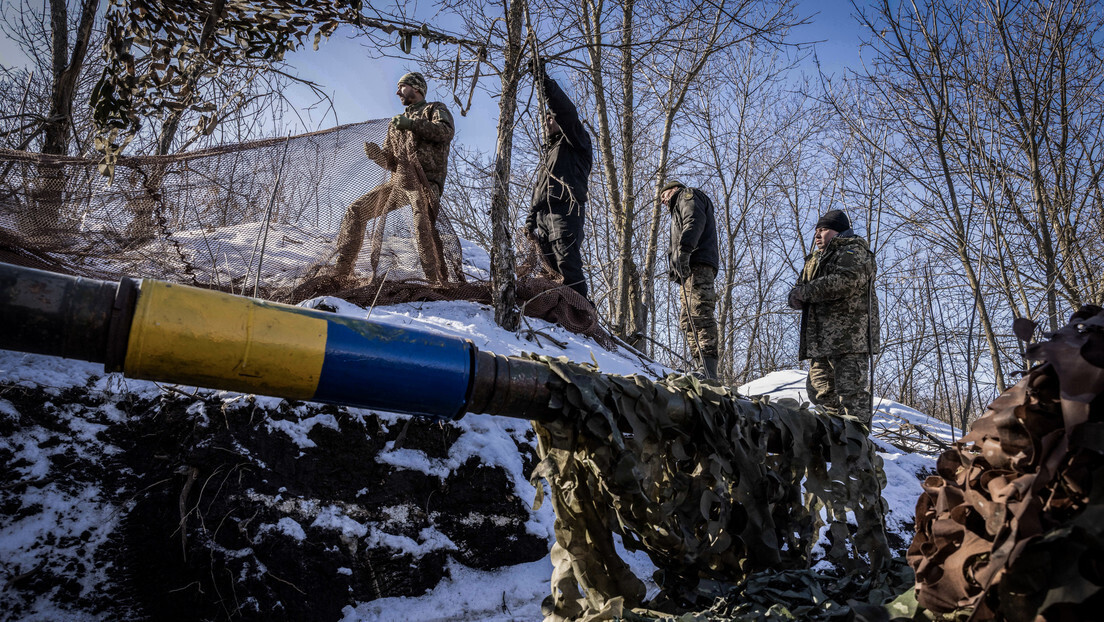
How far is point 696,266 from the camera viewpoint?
5.93 metres

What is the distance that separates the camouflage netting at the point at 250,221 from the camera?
13.2 ft

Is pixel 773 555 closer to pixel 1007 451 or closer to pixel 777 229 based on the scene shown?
pixel 1007 451

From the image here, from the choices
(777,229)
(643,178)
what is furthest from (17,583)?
(777,229)

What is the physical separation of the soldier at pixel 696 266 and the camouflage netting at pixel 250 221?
129cm

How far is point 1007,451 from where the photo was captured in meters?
1.37

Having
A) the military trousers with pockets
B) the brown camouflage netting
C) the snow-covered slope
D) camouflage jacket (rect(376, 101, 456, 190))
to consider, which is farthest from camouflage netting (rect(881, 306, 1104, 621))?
camouflage jacket (rect(376, 101, 456, 190))

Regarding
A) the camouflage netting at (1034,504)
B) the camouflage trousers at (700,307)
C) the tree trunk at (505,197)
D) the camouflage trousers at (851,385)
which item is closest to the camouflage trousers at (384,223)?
the tree trunk at (505,197)

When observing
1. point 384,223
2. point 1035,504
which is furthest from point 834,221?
point 1035,504

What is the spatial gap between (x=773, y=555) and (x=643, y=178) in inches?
439

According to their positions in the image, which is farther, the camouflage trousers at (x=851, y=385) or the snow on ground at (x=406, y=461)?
the camouflage trousers at (x=851, y=385)

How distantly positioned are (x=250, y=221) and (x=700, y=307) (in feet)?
13.0

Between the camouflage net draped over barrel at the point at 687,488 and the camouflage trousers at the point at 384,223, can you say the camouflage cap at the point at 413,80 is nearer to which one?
the camouflage trousers at the point at 384,223

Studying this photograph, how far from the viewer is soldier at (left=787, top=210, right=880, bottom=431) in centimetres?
471

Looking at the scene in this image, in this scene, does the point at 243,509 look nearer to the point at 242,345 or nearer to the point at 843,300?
the point at 242,345
